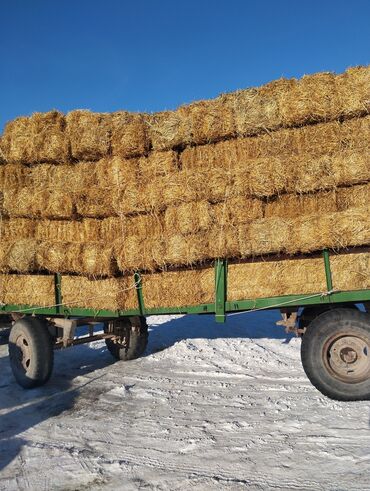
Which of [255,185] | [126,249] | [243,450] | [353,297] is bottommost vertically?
[243,450]

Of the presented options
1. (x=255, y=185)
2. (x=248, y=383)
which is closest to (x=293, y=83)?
(x=255, y=185)

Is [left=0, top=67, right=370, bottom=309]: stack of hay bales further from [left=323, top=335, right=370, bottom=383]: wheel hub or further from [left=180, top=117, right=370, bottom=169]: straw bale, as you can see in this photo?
[left=323, top=335, right=370, bottom=383]: wheel hub

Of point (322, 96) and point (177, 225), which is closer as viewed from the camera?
point (322, 96)

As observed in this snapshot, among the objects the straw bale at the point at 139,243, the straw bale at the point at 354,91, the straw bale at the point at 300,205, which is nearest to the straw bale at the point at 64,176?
the straw bale at the point at 139,243

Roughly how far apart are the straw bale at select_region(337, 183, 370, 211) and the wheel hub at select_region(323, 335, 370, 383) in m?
1.56

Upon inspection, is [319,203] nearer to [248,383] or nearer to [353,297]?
[353,297]

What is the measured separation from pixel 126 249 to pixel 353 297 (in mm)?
2902

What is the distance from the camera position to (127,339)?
8391 mm

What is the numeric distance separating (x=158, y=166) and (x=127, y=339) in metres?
3.46

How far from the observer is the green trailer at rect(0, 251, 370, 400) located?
18.1 ft

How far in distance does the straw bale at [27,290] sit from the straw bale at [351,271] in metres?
3.99

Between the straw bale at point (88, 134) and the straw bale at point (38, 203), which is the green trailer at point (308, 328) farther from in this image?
the straw bale at point (88, 134)

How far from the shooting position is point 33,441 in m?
4.93

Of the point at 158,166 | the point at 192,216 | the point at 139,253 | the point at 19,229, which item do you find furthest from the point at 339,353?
the point at 19,229
